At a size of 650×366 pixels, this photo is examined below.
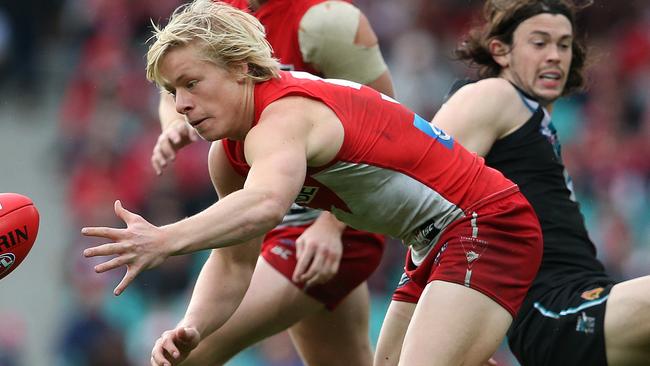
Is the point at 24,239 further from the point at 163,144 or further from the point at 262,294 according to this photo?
the point at 262,294

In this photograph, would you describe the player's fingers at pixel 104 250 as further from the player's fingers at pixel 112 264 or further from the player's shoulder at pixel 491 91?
the player's shoulder at pixel 491 91

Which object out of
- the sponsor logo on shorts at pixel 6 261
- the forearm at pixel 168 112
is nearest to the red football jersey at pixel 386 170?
the sponsor logo on shorts at pixel 6 261

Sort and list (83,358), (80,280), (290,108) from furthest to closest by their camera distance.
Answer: (80,280) < (83,358) < (290,108)

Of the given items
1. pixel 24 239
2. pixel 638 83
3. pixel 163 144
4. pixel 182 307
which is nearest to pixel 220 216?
pixel 24 239

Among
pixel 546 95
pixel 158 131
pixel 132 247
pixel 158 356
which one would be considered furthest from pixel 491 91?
pixel 158 131

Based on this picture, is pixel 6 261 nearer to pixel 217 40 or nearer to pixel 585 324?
pixel 217 40

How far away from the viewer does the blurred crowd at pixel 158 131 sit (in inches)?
379

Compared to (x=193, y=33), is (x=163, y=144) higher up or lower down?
lower down

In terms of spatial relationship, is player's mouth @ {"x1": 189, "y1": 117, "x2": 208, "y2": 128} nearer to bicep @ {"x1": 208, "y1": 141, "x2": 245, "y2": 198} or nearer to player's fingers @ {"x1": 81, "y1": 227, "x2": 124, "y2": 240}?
bicep @ {"x1": 208, "y1": 141, "x2": 245, "y2": 198}

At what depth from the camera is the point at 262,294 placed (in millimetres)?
5039

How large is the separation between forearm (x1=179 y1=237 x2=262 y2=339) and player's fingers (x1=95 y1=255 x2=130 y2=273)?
1.15 meters

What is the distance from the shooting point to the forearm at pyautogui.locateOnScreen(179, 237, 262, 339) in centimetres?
447

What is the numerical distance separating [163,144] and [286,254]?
765 mm

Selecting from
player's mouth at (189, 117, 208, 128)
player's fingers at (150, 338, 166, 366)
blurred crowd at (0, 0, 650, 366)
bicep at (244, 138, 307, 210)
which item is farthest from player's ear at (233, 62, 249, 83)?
blurred crowd at (0, 0, 650, 366)
